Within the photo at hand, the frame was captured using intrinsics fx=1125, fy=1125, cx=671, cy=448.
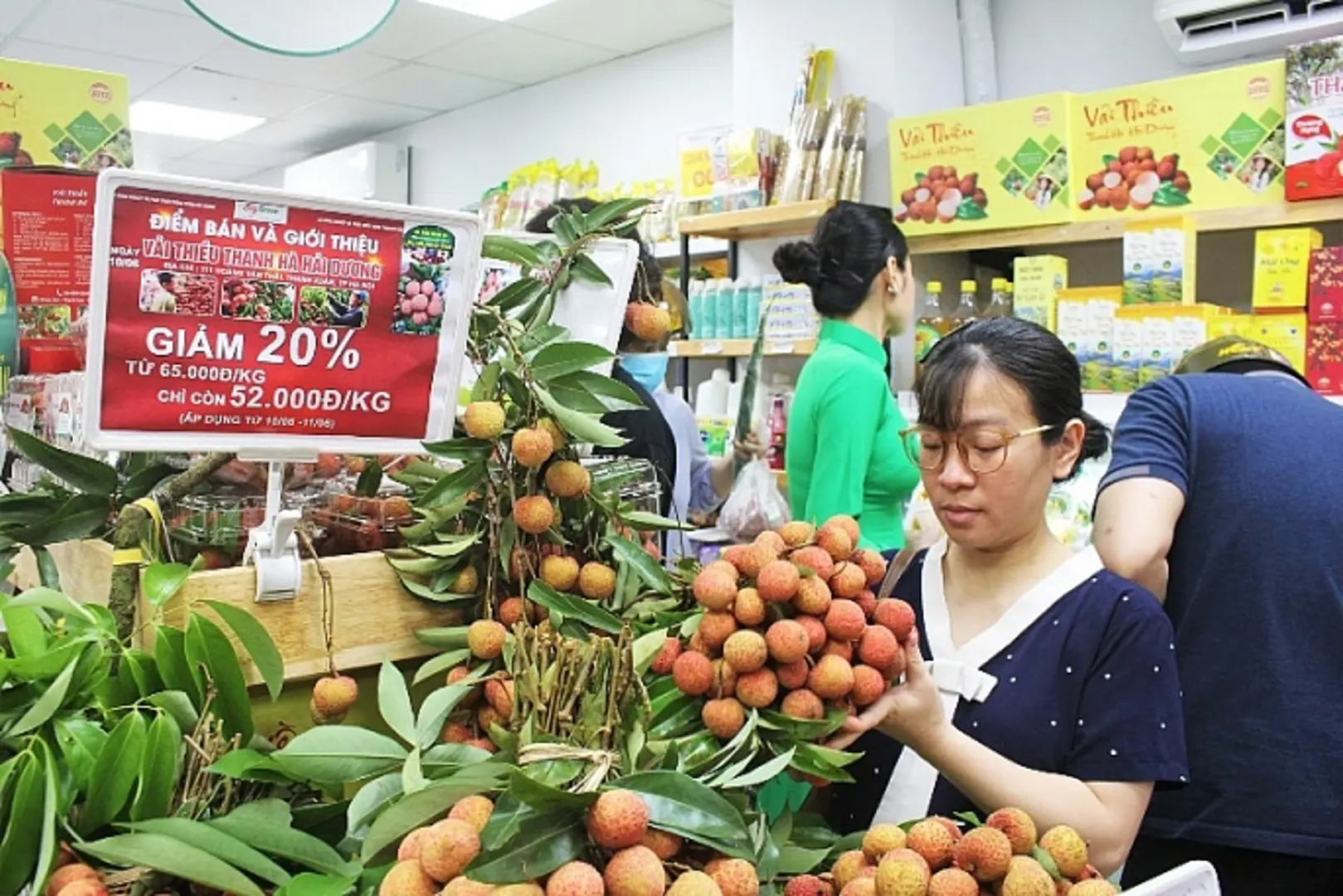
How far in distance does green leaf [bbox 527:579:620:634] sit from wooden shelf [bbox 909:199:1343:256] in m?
2.24

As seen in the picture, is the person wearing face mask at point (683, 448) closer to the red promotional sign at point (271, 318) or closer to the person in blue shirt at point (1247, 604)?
the person in blue shirt at point (1247, 604)

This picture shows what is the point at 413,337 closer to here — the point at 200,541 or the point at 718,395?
the point at 200,541

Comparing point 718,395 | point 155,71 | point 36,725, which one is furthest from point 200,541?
point 155,71

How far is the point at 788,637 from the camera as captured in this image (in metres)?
0.88

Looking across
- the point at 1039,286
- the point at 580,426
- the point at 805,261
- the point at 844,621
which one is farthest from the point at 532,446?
the point at 1039,286

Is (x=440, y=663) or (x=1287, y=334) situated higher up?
(x=1287, y=334)

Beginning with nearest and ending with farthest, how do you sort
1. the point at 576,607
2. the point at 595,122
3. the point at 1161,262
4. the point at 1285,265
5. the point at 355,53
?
1. the point at 576,607
2. the point at 1285,265
3. the point at 1161,262
4. the point at 355,53
5. the point at 595,122

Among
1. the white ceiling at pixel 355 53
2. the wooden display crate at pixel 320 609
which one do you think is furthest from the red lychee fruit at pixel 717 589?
the white ceiling at pixel 355 53

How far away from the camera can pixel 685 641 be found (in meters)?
1.02

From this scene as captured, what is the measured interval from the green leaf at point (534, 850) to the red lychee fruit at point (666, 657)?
1.04ft

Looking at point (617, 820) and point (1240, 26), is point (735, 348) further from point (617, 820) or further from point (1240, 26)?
point (617, 820)

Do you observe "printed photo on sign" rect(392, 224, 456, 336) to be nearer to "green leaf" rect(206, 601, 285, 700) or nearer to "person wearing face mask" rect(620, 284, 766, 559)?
"green leaf" rect(206, 601, 285, 700)

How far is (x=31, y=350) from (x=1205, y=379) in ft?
5.45

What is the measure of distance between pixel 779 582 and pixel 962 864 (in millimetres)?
251
